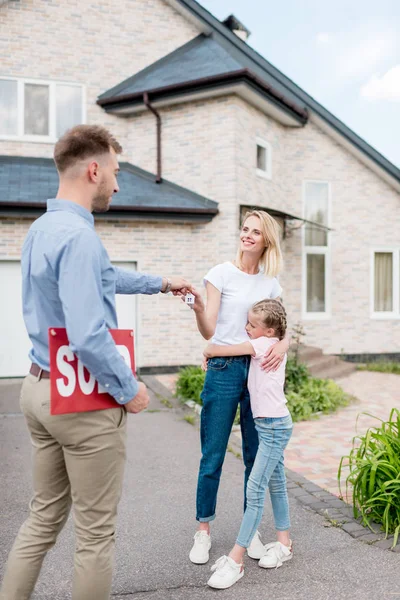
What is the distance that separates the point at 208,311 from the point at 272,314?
14.5 inches

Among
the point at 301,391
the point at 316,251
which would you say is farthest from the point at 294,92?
the point at 301,391

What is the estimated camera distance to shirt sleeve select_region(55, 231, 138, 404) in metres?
2.09

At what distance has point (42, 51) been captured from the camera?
12039 millimetres

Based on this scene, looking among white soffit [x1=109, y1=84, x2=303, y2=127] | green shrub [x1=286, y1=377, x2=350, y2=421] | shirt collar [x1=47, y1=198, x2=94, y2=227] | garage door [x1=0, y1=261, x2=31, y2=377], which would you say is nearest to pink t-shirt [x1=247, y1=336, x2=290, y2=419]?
shirt collar [x1=47, y1=198, x2=94, y2=227]

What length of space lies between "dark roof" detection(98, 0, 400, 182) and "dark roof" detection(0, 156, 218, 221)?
190cm

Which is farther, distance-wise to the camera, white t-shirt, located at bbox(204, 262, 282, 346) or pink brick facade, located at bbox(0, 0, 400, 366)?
pink brick facade, located at bbox(0, 0, 400, 366)

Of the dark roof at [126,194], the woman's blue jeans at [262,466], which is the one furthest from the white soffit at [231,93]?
the woman's blue jeans at [262,466]

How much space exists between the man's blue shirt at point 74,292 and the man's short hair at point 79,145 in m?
0.17

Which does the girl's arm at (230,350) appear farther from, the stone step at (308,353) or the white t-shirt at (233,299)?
the stone step at (308,353)

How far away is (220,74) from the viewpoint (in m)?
10.6

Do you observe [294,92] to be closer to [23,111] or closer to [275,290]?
[23,111]

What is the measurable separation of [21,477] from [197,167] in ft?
25.8

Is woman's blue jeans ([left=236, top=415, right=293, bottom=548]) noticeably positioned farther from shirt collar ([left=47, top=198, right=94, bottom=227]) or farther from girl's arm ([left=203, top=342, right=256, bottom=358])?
shirt collar ([left=47, top=198, right=94, bottom=227])

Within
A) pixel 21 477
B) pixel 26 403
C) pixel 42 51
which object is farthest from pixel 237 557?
pixel 42 51
